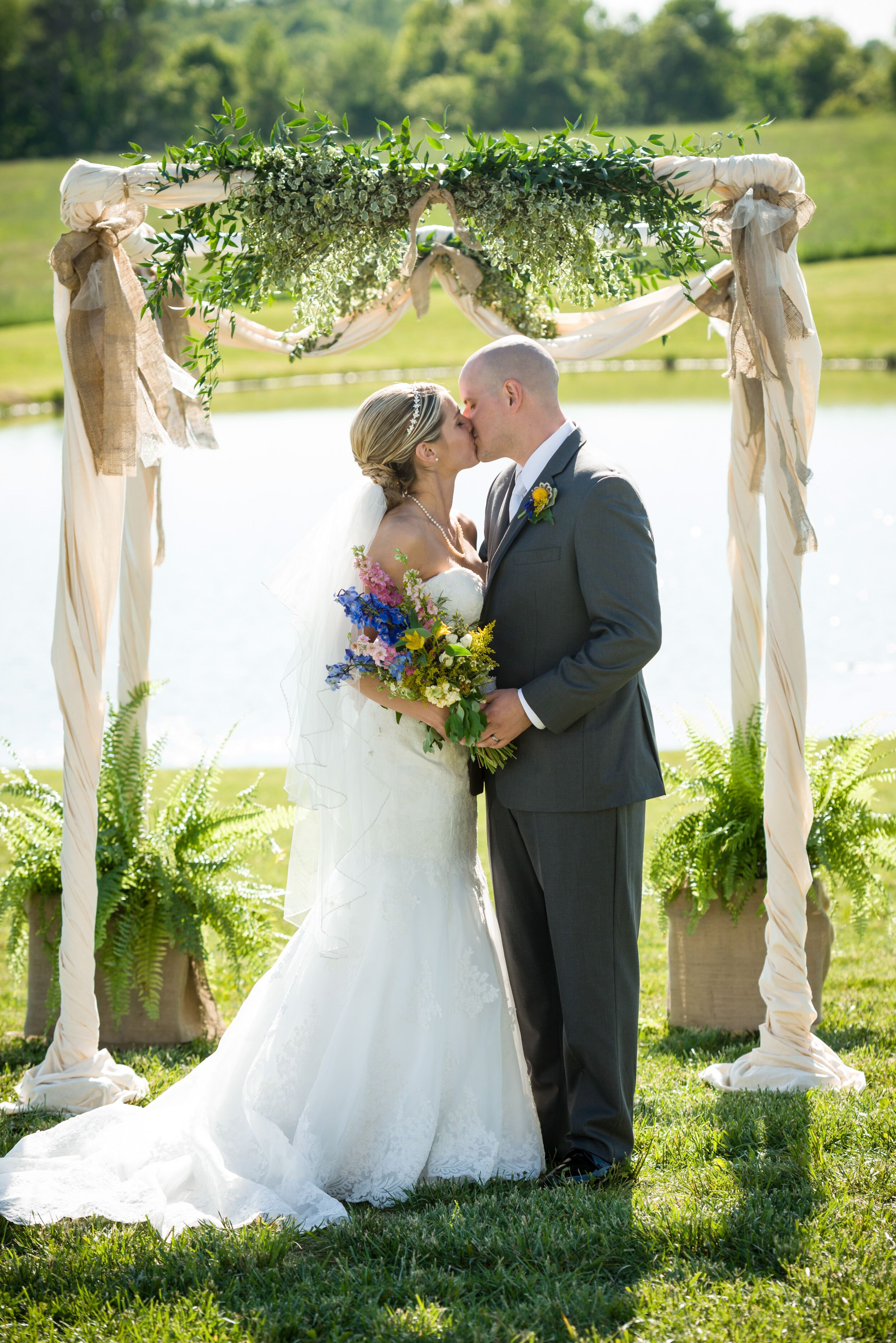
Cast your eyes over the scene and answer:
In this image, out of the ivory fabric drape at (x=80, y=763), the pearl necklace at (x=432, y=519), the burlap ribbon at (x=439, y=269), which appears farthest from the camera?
the burlap ribbon at (x=439, y=269)

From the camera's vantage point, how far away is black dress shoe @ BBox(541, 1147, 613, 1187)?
378 cm

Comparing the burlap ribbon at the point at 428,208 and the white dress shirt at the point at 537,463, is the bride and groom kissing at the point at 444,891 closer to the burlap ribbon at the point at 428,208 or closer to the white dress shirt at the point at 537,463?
the white dress shirt at the point at 537,463

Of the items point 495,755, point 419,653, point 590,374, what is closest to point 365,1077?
point 495,755

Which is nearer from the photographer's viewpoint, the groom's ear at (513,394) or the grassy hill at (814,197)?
the groom's ear at (513,394)

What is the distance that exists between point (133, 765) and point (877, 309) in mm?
42540

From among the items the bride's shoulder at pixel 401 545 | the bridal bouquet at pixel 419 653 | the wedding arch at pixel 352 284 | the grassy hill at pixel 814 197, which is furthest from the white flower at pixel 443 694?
the grassy hill at pixel 814 197

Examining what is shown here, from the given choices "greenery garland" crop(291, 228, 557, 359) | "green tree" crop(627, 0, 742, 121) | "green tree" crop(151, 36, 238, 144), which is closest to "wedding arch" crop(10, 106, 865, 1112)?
"greenery garland" crop(291, 228, 557, 359)

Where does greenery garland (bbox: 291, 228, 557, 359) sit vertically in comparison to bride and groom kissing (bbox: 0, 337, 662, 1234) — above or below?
above

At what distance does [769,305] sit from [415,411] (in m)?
1.29

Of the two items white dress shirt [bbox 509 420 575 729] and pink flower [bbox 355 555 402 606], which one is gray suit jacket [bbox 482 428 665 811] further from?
pink flower [bbox 355 555 402 606]

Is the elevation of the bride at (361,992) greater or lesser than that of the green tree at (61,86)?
lesser

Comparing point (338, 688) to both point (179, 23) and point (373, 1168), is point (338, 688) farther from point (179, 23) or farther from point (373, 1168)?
point (179, 23)

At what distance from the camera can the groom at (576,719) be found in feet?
12.5

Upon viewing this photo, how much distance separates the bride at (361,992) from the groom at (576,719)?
172 mm
